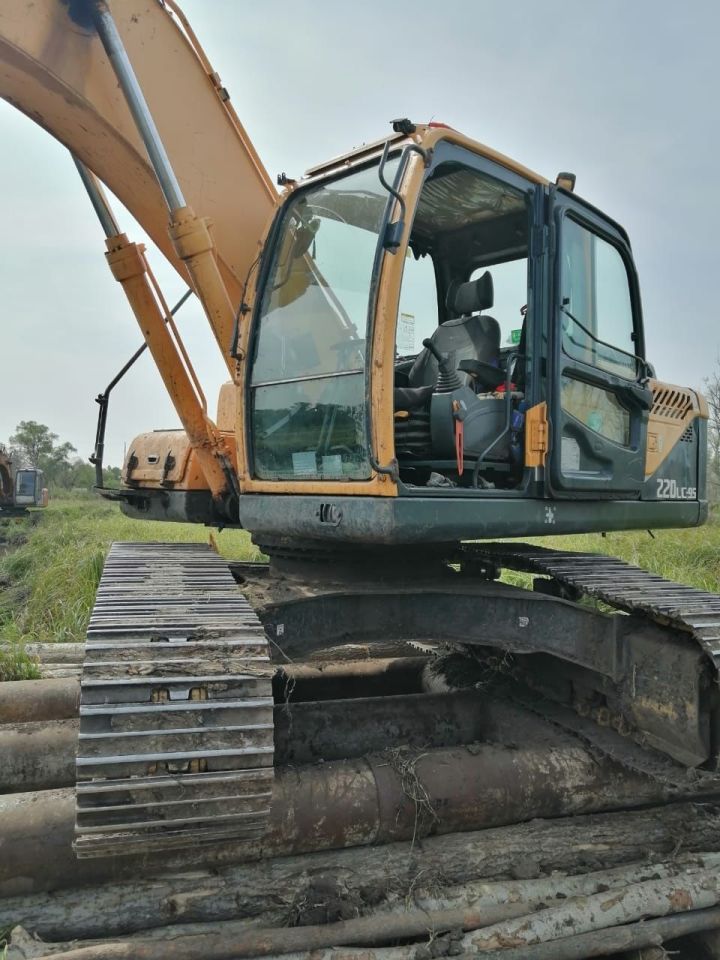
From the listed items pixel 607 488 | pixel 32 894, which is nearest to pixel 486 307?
pixel 607 488

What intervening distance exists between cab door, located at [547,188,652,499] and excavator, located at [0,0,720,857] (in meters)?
0.01

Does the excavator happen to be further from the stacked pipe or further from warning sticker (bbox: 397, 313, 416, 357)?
the stacked pipe

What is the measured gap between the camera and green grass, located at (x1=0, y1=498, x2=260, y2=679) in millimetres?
6648

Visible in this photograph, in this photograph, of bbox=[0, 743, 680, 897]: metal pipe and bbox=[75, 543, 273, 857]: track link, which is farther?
bbox=[0, 743, 680, 897]: metal pipe

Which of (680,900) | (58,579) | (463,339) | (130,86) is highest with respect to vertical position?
(130,86)

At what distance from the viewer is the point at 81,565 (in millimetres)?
9367

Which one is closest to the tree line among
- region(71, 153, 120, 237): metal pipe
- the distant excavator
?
the distant excavator

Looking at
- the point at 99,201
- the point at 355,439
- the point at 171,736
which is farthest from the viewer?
the point at 99,201

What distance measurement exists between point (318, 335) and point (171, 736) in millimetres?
1820

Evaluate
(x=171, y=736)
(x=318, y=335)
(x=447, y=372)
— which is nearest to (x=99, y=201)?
(x=318, y=335)

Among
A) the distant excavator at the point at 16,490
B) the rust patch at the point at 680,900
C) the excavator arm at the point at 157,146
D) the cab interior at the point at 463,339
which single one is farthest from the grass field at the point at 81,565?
the distant excavator at the point at 16,490

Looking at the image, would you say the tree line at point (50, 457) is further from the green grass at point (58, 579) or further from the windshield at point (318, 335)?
the windshield at point (318, 335)

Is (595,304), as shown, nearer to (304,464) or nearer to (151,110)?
(304,464)

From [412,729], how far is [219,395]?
2.17 m
